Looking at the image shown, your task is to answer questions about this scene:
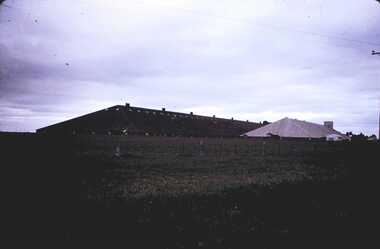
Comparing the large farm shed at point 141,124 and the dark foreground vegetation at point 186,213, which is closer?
the dark foreground vegetation at point 186,213

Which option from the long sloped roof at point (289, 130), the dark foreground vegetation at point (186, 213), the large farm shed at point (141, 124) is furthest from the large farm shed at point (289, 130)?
the large farm shed at point (141, 124)

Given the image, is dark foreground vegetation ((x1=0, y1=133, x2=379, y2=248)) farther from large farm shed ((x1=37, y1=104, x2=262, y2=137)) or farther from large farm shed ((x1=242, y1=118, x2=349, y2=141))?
large farm shed ((x1=37, y1=104, x2=262, y2=137))

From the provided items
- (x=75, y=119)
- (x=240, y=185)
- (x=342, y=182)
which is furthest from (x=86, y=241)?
(x=75, y=119)

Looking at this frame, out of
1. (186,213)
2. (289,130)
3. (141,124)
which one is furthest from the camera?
(141,124)

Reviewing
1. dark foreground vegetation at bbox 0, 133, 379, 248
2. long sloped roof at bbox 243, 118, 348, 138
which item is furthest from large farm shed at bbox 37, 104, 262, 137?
dark foreground vegetation at bbox 0, 133, 379, 248

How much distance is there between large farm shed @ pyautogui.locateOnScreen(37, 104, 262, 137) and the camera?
42.5m

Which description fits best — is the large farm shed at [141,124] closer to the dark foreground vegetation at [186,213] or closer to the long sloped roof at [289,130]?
the long sloped roof at [289,130]

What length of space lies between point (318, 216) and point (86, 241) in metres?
4.64

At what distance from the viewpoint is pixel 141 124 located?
1804 inches

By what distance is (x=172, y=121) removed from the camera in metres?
53.2

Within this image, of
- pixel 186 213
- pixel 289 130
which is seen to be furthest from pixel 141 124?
pixel 186 213

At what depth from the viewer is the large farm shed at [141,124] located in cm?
4250

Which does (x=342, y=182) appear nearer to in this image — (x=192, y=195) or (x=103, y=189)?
(x=192, y=195)

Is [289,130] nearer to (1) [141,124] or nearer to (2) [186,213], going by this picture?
(2) [186,213]
